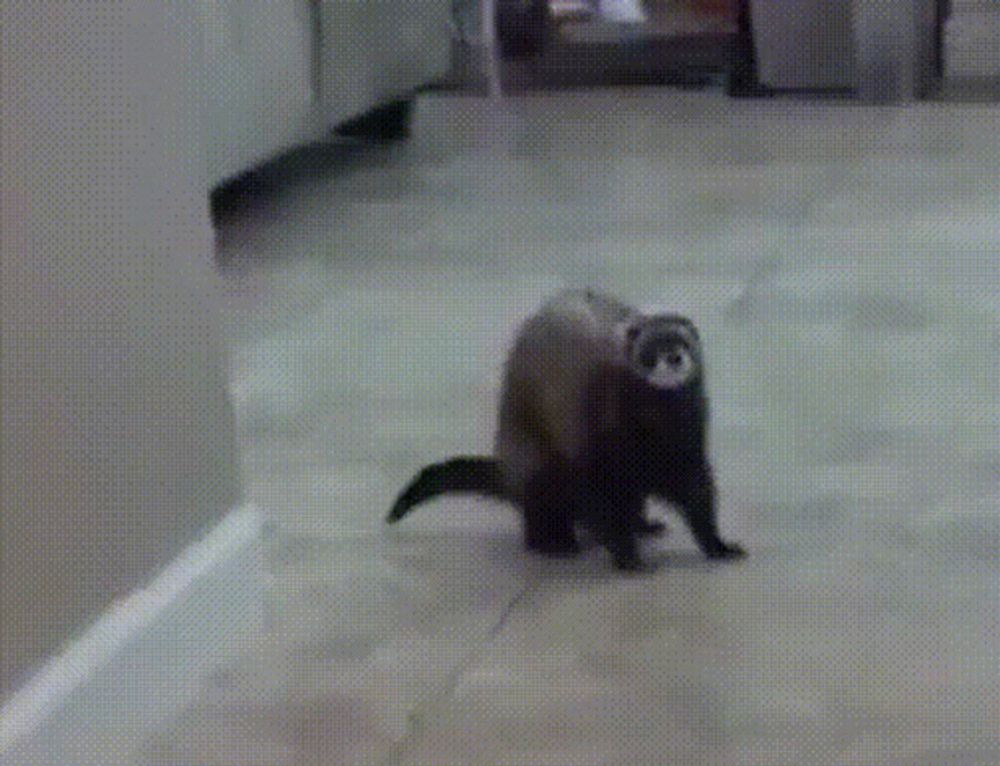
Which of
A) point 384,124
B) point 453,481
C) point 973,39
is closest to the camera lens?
point 453,481

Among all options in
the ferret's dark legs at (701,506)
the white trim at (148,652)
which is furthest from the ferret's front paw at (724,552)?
the white trim at (148,652)

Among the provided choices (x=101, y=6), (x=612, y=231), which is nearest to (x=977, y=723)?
(x=101, y=6)

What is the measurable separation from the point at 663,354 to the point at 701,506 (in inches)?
6.9

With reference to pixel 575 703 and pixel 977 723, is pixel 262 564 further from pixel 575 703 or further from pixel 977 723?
pixel 977 723

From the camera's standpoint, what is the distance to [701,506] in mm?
1866

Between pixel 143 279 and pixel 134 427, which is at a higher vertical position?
pixel 143 279

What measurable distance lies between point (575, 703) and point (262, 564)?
1.35 ft

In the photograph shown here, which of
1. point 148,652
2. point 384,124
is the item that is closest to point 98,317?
point 148,652

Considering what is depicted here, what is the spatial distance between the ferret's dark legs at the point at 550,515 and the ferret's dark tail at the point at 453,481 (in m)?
0.09

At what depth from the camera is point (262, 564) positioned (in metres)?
1.89

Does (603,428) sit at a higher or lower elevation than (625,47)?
higher

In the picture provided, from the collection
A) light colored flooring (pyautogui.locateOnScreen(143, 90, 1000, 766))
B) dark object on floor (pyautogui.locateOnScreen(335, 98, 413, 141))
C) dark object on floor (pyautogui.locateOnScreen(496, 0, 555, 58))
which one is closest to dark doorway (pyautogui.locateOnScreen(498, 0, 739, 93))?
dark object on floor (pyautogui.locateOnScreen(496, 0, 555, 58))

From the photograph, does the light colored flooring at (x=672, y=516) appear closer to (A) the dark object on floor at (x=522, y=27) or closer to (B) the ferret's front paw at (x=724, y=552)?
(B) the ferret's front paw at (x=724, y=552)

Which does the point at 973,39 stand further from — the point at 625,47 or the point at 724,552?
the point at 724,552
